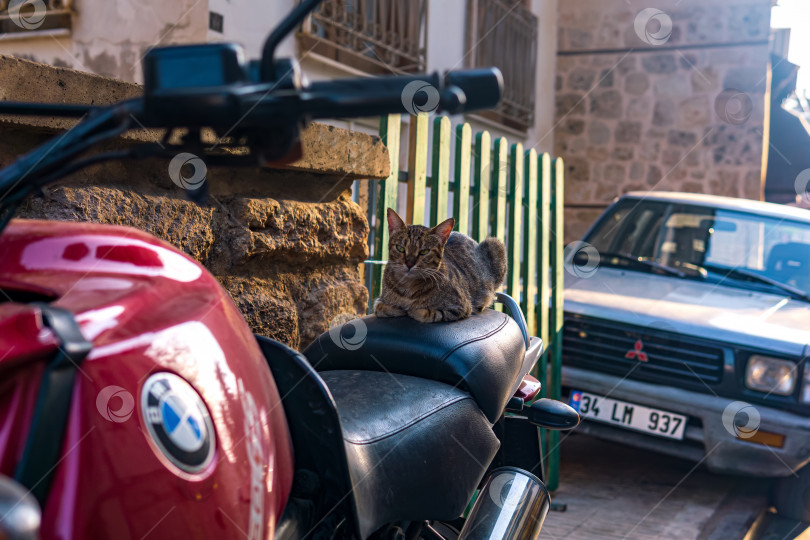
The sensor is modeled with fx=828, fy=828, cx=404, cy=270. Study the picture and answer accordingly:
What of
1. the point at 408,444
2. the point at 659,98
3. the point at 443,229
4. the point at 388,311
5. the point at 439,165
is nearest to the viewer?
the point at 408,444

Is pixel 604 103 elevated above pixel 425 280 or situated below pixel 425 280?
above

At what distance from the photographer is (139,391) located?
2.79ft

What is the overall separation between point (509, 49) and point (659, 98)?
9.48 feet

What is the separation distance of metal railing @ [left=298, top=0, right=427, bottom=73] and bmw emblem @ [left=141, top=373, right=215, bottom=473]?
561 centimetres

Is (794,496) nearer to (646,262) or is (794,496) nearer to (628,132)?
(646,262)

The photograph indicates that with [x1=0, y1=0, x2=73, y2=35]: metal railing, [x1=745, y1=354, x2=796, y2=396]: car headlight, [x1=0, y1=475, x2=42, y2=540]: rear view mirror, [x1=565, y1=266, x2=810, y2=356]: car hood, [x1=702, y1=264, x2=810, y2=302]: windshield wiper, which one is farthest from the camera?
[x1=0, y1=0, x2=73, y2=35]: metal railing

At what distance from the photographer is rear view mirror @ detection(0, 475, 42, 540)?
1.79ft

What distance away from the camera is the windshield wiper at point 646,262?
535 cm

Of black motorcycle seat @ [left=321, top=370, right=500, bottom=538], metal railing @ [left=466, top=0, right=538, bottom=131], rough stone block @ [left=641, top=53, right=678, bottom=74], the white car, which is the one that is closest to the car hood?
the white car

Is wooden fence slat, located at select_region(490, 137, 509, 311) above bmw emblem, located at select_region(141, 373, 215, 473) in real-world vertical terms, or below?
above

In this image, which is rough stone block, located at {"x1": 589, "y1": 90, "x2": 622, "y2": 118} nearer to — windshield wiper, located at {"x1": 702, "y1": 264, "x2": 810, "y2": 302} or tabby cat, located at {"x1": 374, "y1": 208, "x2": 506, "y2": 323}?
windshield wiper, located at {"x1": 702, "y1": 264, "x2": 810, "y2": 302}

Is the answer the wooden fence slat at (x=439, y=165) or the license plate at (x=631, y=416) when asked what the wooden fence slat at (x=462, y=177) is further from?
the license plate at (x=631, y=416)

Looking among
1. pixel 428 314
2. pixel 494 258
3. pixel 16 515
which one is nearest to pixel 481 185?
pixel 494 258

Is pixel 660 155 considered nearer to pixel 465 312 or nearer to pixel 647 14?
pixel 647 14
